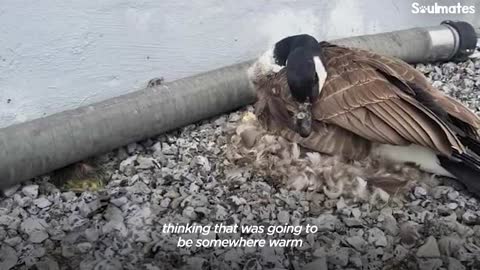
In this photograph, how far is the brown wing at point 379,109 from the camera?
201 centimetres

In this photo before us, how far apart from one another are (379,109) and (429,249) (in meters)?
0.52

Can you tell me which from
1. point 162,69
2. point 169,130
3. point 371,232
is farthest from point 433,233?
point 162,69

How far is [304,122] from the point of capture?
2121mm

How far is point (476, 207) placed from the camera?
2006 millimetres

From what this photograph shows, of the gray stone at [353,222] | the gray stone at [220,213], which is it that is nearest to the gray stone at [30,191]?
the gray stone at [220,213]

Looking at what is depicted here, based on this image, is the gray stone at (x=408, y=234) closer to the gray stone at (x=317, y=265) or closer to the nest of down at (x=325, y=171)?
the nest of down at (x=325, y=171)

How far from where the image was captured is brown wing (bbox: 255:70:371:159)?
7.05ft

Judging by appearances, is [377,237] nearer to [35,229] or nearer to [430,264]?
[430,264]

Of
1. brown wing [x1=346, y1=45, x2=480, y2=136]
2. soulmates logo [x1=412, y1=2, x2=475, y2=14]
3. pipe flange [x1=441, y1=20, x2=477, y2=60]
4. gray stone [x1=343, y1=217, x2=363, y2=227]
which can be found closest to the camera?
gray stone [x1=343, y1=217, x2=363, y2=227]

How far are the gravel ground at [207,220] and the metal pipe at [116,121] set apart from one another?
88 millimetres

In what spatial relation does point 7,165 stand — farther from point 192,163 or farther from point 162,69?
point 162,69

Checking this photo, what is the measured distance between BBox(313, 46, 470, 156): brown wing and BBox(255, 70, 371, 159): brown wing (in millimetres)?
62

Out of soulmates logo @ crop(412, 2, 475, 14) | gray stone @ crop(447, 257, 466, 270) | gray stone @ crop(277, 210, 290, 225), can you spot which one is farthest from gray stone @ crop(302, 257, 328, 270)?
soulmates logo @ crop(412, 2, 475, 14)

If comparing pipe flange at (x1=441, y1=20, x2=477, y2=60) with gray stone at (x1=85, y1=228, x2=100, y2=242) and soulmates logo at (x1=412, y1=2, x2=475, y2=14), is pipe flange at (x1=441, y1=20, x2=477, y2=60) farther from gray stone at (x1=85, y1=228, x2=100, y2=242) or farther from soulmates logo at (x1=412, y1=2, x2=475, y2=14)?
gray stone at (x1=85, y1=228, x2=100, y2=242)
